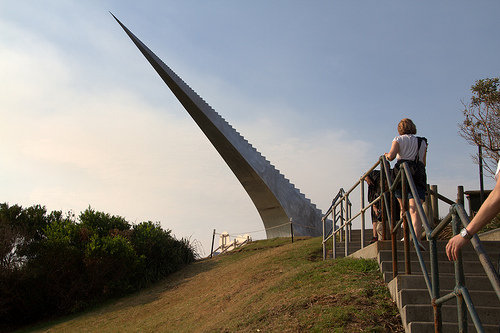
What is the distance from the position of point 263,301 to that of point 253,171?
1104cm

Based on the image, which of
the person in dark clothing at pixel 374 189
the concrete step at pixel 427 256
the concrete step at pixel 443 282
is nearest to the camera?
the concrete step at pixel 443 282

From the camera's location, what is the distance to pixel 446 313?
13.8 feet

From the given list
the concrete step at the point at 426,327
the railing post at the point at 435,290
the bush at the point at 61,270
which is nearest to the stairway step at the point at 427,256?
the concrete step at the point at 426,327

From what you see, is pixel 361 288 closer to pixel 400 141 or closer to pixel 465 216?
pixel 400 141

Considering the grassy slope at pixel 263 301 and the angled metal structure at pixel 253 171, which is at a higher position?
the angled metal structure at pixel 253 171

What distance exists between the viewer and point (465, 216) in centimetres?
278

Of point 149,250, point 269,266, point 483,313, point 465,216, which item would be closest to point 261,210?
point 149,250

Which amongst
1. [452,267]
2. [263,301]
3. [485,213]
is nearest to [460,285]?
[485,213]

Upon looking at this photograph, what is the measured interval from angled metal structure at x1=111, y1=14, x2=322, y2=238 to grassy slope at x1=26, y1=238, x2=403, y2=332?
A: 4272 mm

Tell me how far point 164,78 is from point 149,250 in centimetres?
571

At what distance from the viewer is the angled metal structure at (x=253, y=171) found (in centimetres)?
1633

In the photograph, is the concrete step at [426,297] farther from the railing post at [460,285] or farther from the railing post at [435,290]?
the railing post at [460,285]

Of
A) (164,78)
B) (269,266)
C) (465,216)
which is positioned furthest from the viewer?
(164,78)

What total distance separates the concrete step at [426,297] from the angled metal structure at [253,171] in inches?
495
